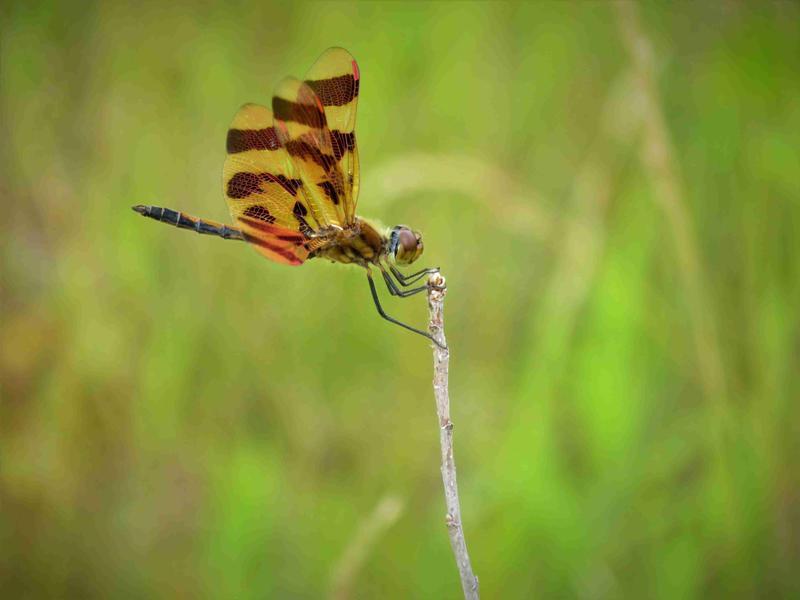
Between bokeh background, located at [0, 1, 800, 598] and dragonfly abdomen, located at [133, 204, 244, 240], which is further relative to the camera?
bokeh background, located at [0, 1, 800, 598]

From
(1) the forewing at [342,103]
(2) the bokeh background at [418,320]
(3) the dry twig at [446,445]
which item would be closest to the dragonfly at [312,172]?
(1) the forewing at [342,103]

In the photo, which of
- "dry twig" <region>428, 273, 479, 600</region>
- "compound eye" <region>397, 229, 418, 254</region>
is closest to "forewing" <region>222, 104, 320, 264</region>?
"compound eye" <region>397, 229, 418, 254</region>

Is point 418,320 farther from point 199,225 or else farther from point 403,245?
point 199,225

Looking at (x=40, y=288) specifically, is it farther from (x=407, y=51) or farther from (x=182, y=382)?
(x=407, y=51)

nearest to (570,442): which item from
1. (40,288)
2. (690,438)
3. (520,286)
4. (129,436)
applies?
(690,438)

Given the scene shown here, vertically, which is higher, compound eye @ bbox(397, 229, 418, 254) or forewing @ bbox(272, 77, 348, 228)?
forewing @ bbox(272, 77, 348, 228)

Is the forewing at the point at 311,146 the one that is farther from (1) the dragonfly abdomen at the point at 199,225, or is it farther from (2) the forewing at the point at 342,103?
(1) the dragonfly abdomen at the point at 199,225

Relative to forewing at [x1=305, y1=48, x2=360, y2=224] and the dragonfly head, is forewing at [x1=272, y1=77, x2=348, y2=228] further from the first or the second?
the dragonfly head
